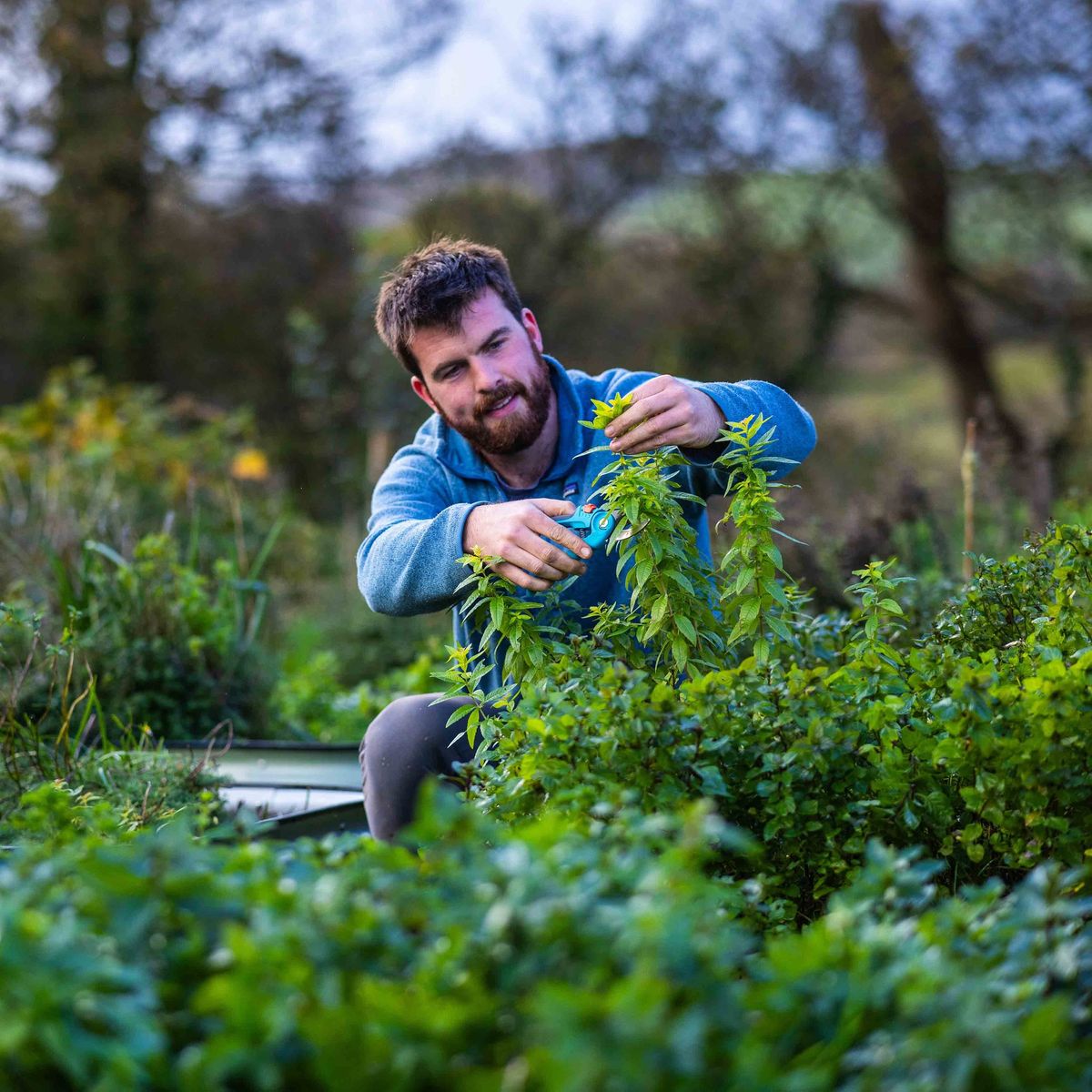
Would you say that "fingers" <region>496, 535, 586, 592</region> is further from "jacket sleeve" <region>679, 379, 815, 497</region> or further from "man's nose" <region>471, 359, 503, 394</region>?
"man's nose" <region>471, 359, 503, 394</region>

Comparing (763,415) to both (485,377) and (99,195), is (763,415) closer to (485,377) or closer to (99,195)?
(485,377)

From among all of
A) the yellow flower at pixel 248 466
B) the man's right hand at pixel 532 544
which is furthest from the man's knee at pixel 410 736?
the yellow flower at pixel 248 466

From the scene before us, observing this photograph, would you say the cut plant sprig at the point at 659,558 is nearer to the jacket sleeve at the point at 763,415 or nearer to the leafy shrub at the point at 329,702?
the jacket sleeve at the point at 763,415

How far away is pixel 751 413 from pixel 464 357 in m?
0.73

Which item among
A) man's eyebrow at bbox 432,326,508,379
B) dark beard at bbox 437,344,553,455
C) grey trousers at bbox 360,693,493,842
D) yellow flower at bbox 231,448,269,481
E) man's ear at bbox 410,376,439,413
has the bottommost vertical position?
grey trousers at bbox 360,693,493,842

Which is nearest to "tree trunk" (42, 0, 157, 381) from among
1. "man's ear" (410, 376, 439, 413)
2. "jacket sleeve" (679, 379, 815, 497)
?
"man's ear" (410, 376, 439, 413)

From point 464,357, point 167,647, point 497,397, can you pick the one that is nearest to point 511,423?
point 497,397

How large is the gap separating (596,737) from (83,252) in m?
9.80

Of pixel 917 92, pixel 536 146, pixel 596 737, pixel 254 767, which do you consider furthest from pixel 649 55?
pixel 596 737

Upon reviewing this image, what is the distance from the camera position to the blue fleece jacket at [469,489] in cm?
247

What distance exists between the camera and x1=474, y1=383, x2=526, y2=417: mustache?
9.32 ft

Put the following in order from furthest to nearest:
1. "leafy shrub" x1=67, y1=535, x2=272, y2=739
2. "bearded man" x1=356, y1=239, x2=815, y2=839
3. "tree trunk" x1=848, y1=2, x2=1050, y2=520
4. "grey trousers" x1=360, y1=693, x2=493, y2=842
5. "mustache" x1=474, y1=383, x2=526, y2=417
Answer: "tree trunk" x1=848, y1=2, x2=1050, y2=520
"leafy shrub" x1=67, y1=535, x2=272, y2=739
"mustache" x1=474, y1=383, x2=526, y2=417
"grey trousers" x1=360, y1=693, x2=493, y2=842
"bearded man" x1=356, y1=239, x2=815, y2=839

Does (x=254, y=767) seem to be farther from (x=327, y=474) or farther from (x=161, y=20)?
(x=161, y=20)

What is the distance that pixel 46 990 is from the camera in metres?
1.12
